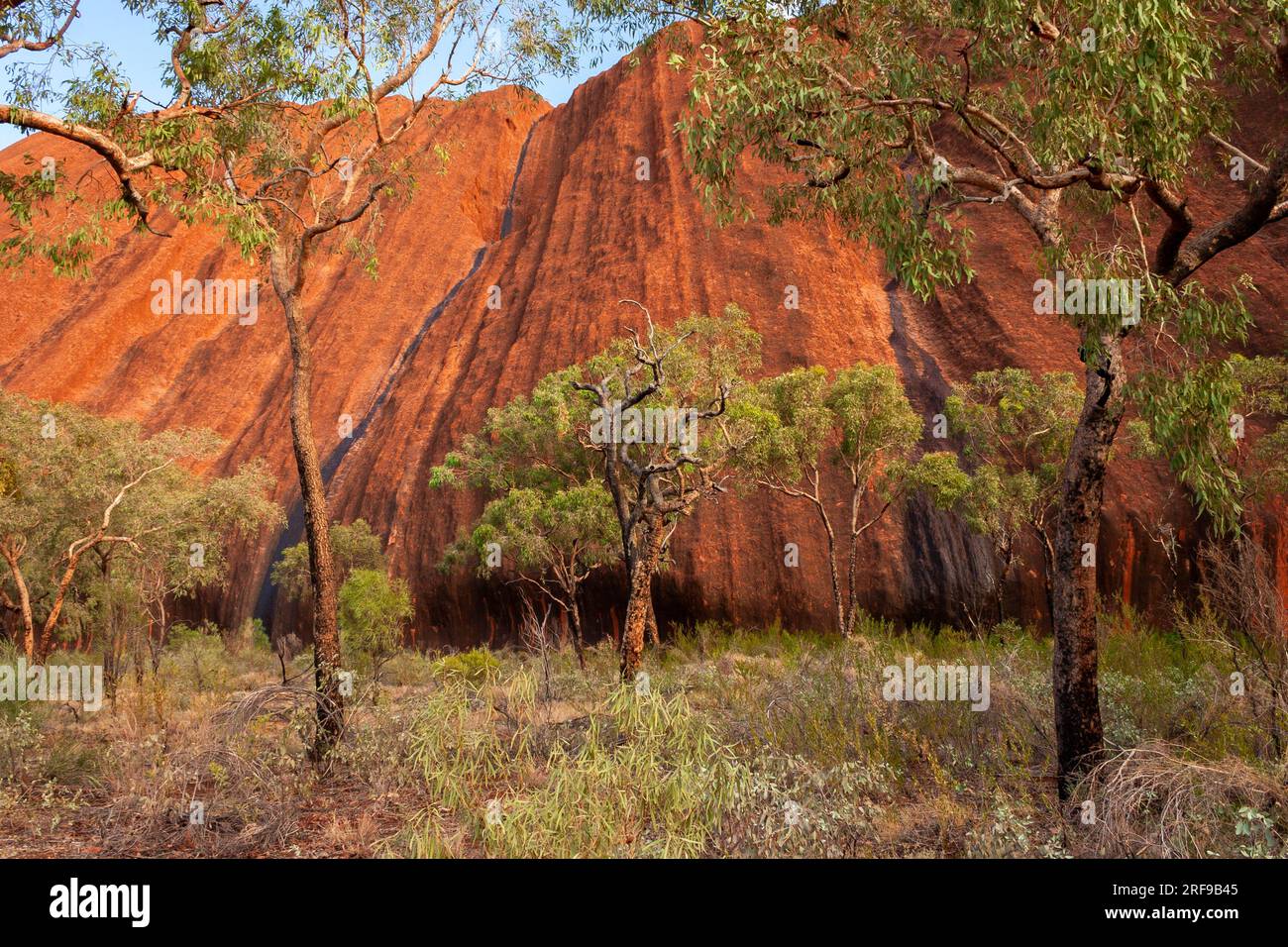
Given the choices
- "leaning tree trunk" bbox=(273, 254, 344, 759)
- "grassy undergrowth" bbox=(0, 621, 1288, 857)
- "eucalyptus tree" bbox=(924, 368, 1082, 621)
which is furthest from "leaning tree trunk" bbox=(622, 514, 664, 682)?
"eucalyptus tree" bbox=(924, 368, 1082, 621)

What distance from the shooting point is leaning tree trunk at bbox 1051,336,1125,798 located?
677 cm

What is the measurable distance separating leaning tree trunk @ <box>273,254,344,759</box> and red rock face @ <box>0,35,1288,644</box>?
292 inches

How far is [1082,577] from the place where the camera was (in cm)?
695

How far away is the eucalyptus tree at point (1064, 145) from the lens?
21.0 ft

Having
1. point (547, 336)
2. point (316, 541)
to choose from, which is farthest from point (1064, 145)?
point (547, 336)

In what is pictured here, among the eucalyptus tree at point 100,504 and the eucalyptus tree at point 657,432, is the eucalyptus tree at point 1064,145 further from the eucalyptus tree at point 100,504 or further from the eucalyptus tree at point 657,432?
the eucalyptus tree at point 100,504

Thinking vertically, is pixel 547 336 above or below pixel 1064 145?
above

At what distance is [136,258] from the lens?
42.6 meters

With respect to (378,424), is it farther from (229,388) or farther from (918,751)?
(918,751)

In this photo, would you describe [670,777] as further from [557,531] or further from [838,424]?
[838,424]

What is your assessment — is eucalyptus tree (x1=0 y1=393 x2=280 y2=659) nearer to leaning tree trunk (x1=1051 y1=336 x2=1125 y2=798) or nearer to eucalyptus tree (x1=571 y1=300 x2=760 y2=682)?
eucalyptus tree (x1=571 y1=300 x2=760 y2=682)

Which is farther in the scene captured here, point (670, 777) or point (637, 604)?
point (637, 604)

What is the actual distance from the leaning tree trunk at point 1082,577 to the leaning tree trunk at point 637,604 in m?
5.00

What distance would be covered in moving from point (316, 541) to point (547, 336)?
892 inches
